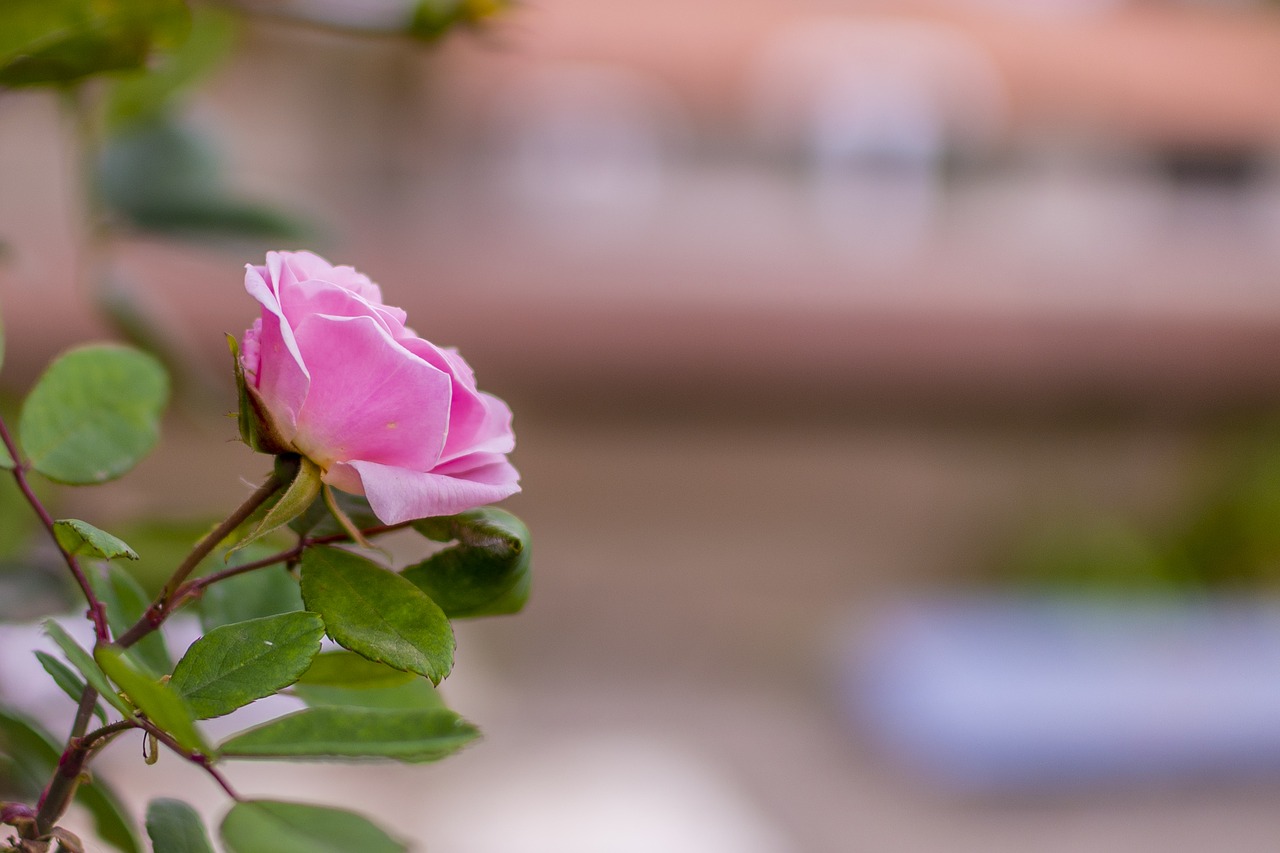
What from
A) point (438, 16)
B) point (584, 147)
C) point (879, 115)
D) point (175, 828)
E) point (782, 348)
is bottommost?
point (175, 828)

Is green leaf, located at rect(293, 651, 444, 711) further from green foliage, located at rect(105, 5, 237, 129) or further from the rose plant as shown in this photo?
green foliage, located at rect(105, 5, 237, 129)

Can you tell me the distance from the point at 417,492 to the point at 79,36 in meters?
0.10

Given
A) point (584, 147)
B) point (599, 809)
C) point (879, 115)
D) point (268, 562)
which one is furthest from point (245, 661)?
point (879, 115)

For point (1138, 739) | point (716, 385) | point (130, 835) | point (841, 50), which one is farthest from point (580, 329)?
point (130, 835)

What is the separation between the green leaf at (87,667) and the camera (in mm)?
111

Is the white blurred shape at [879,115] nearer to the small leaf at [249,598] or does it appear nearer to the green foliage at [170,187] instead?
the green foliage at [170,187]

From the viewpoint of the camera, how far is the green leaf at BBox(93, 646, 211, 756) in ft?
0.33

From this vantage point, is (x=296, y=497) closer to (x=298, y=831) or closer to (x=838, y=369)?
(x=298, y=831)

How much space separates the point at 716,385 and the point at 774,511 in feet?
0.69

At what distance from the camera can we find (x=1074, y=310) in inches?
55.1

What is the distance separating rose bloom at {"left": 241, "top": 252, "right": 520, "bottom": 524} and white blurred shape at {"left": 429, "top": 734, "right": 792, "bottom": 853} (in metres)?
0.85

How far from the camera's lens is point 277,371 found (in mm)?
118

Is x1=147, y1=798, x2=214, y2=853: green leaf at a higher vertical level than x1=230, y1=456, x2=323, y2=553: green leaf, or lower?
lower

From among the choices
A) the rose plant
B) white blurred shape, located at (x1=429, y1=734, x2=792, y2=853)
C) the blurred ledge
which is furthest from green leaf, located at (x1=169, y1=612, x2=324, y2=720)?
the blurred ledge
